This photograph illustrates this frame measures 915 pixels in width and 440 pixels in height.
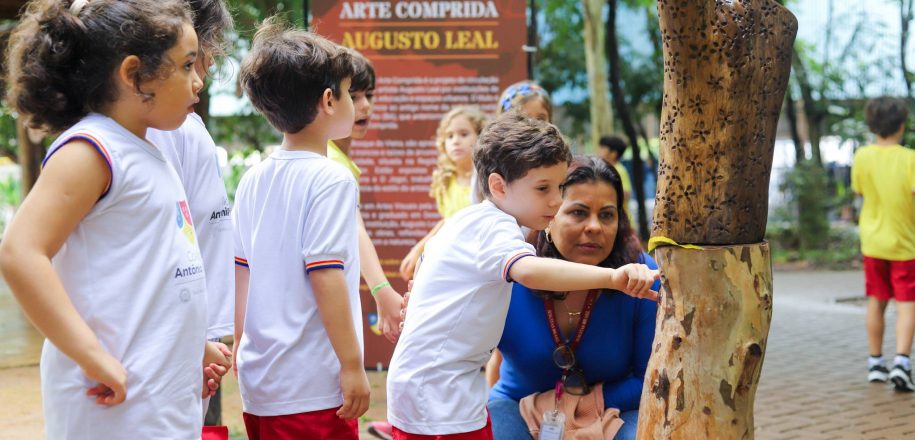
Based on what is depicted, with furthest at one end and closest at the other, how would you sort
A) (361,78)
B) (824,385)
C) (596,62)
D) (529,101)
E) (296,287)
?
(596,62), (824,385), (529,101), (361,78), (296,287)

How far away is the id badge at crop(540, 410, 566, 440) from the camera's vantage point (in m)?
3.45

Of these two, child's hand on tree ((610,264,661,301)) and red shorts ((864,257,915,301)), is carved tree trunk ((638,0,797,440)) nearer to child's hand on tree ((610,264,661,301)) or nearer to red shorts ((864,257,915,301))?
child's hand on tree ((610,264,661,301))

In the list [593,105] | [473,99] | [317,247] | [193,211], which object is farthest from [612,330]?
[593,105]

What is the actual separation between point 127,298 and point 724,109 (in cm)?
164

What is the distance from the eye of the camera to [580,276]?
2.71 metres

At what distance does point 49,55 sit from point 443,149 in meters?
3.57

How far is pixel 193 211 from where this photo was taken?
2.86 meters

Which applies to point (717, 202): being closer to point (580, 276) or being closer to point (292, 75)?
point (580, 276)

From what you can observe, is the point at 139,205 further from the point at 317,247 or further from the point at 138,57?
the point at 317,247

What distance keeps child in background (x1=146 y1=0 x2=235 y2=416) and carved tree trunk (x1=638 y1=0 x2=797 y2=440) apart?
120 centimetres

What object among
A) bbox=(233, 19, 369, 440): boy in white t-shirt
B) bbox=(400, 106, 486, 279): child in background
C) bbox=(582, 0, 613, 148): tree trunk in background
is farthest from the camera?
bbox=(582, 0, 613, 148): tree trunk in background

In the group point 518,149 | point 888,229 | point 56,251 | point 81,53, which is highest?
point 81,53

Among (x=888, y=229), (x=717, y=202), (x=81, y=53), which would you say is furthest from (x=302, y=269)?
(x=888, y=229)

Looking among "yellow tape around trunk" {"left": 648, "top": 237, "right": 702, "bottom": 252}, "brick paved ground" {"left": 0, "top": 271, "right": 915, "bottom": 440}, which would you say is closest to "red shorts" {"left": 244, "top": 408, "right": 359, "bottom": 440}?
"yellow tape around trunk" {"left": 648, "top": 237, "right": 702, "bottom": 252}
